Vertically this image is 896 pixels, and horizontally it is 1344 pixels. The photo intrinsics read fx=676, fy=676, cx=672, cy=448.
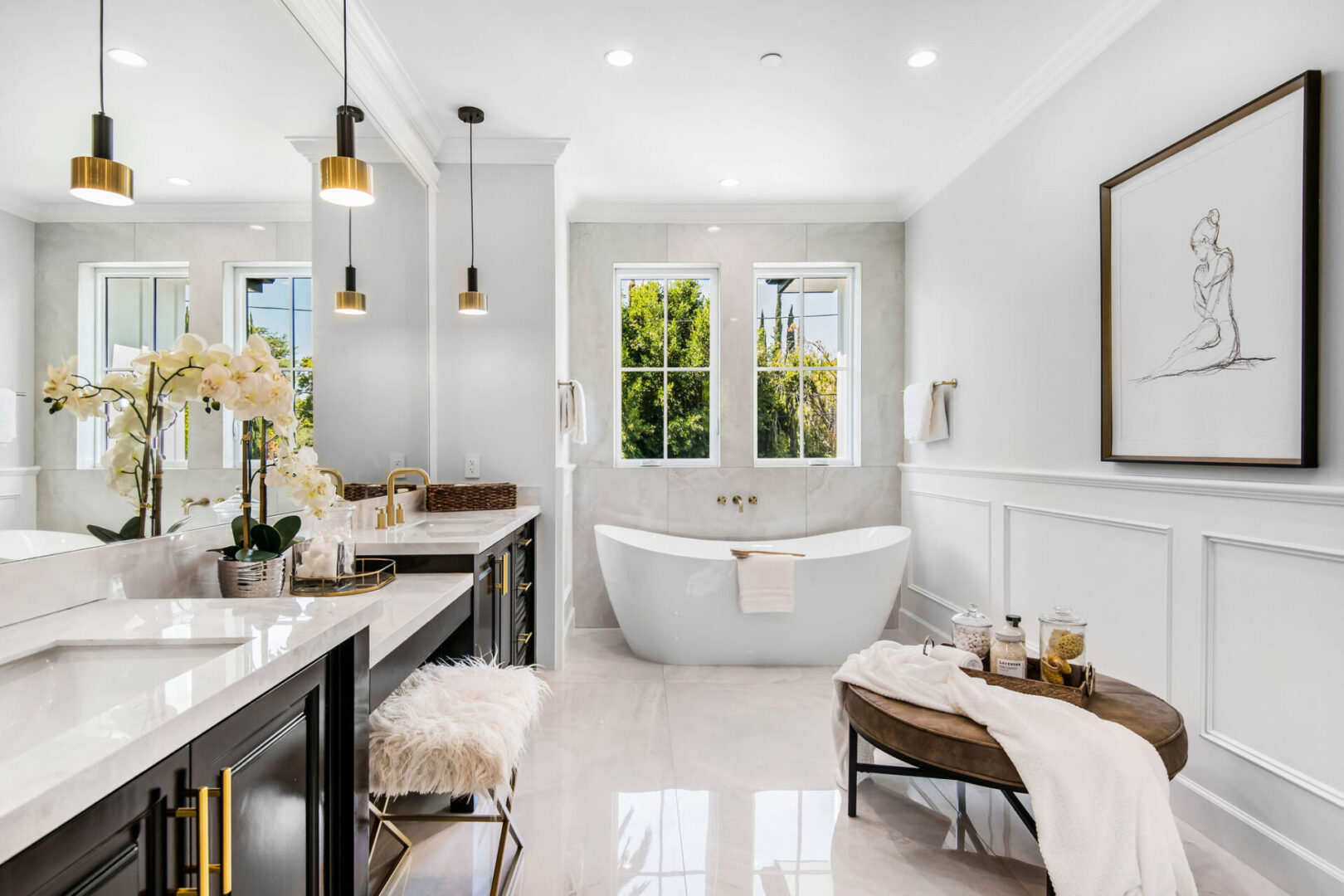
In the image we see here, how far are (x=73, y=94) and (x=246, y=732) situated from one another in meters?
1.13

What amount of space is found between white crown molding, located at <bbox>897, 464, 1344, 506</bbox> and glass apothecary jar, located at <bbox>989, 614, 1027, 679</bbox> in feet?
2.05

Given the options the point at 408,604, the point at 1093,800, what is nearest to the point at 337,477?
the point at 408,604

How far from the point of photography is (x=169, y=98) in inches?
55.9

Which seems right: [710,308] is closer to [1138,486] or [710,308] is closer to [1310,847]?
[1138,486]

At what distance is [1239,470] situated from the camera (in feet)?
6.08

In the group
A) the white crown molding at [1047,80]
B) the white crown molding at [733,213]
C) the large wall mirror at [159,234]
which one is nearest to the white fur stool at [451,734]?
the large wall mirror at [159,234]

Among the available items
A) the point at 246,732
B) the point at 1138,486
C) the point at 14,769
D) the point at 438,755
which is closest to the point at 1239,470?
the point at 1138,486

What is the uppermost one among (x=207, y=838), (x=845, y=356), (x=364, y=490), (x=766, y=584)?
(x=845, y=356)

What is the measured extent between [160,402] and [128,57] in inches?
26.0

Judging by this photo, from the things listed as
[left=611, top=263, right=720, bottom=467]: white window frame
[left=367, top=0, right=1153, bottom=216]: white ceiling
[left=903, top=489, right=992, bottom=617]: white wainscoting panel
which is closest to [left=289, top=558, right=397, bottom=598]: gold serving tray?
[left=367, top=0, right=1153, bottom=216]: white ceiling

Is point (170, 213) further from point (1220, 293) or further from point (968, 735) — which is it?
point (1220, 293)

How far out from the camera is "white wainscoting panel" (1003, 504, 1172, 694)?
212 centimetres

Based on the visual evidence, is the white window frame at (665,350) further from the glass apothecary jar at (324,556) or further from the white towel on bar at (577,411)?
the glass apothecary jar at (324,556)

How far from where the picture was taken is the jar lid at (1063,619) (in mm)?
A: 1978
